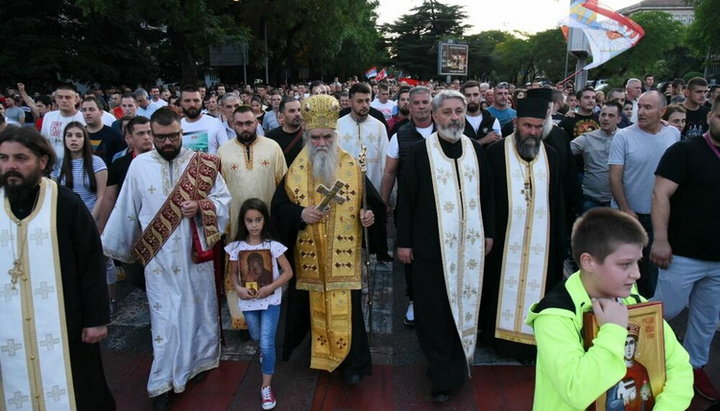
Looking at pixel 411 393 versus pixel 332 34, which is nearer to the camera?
pixel 411 393

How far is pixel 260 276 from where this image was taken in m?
3.76

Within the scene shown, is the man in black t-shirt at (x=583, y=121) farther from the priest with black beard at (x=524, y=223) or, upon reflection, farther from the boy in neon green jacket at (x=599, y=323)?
the boy in neon green jacket at (x=599, y=323)

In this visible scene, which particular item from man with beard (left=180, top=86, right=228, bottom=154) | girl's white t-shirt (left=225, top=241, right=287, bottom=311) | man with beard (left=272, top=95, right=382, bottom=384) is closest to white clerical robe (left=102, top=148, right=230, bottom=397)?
girl's white t-shirt (left=225, top=241, right=287, bottom=311)

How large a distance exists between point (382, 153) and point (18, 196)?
4128 millimetres

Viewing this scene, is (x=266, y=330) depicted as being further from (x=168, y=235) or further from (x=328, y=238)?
(x=168, y=235)

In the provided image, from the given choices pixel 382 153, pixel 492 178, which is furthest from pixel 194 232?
pixel 382 153

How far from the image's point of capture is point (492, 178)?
412 cm

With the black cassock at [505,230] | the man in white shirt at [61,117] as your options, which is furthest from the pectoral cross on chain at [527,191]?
the man in white shirt at [61,117]

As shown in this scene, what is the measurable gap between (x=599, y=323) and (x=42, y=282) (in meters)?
2.67

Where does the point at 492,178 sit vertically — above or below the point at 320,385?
above

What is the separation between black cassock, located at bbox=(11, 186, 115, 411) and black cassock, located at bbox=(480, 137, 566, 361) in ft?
9.05

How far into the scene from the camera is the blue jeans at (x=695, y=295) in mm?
3645

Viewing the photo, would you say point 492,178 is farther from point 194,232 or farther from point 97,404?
point 97,404

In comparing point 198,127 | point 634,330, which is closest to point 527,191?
point 634,330
